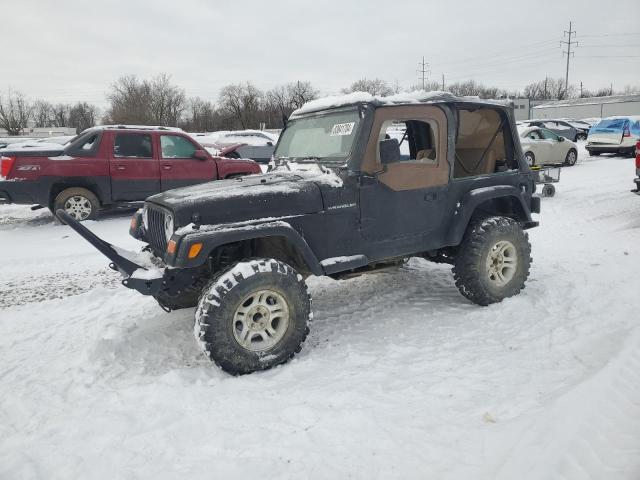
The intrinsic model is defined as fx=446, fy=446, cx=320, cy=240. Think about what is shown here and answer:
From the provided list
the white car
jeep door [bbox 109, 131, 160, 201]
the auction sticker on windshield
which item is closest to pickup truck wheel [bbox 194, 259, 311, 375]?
the auction sticker on windshield

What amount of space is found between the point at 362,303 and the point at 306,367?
1453 millimetres

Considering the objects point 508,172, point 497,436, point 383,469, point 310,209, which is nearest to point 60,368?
point 310,209

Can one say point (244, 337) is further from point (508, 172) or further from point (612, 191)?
point (612, 191)

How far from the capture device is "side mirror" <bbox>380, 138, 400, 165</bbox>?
3710mm

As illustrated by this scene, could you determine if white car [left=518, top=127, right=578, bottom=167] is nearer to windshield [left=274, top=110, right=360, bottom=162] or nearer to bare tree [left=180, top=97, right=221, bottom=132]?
windshield [left=274, top=110, right=360, bottom=162]

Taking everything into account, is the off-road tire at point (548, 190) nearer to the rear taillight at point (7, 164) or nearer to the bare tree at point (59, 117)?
the rear taillight at point (7, 164)

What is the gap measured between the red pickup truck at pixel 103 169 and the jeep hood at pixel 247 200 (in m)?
5.18

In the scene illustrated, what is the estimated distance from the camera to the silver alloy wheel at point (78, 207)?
26.8ft

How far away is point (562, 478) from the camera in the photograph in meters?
2.16

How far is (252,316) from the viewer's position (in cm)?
337

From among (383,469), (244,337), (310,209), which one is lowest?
(383,469)

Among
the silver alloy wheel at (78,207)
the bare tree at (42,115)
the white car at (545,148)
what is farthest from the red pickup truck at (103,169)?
the bare tree at (42,115)

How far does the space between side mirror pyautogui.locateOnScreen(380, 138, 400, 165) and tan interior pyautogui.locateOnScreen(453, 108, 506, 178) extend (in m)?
1.33

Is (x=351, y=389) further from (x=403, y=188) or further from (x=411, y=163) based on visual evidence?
(x=411, y=163)
